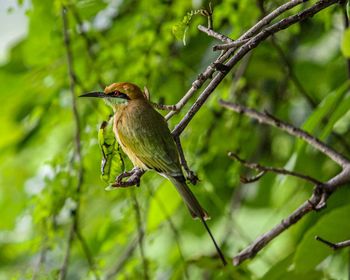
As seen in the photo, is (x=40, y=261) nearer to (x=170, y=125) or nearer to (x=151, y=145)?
(x=170, y=125)

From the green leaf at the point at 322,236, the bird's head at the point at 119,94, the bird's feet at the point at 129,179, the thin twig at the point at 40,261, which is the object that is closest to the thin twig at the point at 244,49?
the bird's feet at the point at 129,179

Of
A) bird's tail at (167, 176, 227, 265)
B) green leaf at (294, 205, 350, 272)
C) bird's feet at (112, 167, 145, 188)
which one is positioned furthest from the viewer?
green leaf at (294, 205, 350, 272)

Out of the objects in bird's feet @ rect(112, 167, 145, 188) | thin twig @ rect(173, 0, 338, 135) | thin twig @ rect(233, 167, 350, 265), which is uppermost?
thin twig @ rect(173, 0, 338, 135)

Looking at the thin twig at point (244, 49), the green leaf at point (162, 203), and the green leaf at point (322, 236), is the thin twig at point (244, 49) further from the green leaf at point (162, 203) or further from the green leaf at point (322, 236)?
the green leaf at point (162, 203)

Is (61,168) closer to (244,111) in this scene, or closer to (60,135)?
(244,111)

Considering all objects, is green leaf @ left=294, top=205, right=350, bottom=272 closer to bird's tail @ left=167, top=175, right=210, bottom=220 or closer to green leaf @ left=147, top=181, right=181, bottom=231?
bird's tail @ left=167, top=175, right=210, bottom=220

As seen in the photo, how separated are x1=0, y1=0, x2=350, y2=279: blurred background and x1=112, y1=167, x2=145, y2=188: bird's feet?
576 millimetres

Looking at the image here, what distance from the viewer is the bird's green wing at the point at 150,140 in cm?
166

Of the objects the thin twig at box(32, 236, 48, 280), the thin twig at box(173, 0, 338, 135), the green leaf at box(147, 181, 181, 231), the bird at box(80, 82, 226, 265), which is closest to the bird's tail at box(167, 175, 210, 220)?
the bird at box(80, 82, 226, 265)

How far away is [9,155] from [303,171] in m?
1.28

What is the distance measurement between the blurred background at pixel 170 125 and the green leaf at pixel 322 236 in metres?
0.06

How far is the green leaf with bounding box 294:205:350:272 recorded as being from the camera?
77.3 inches

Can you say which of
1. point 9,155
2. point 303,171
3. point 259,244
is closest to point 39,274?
point 259,244

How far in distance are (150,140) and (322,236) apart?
1.78 ft
